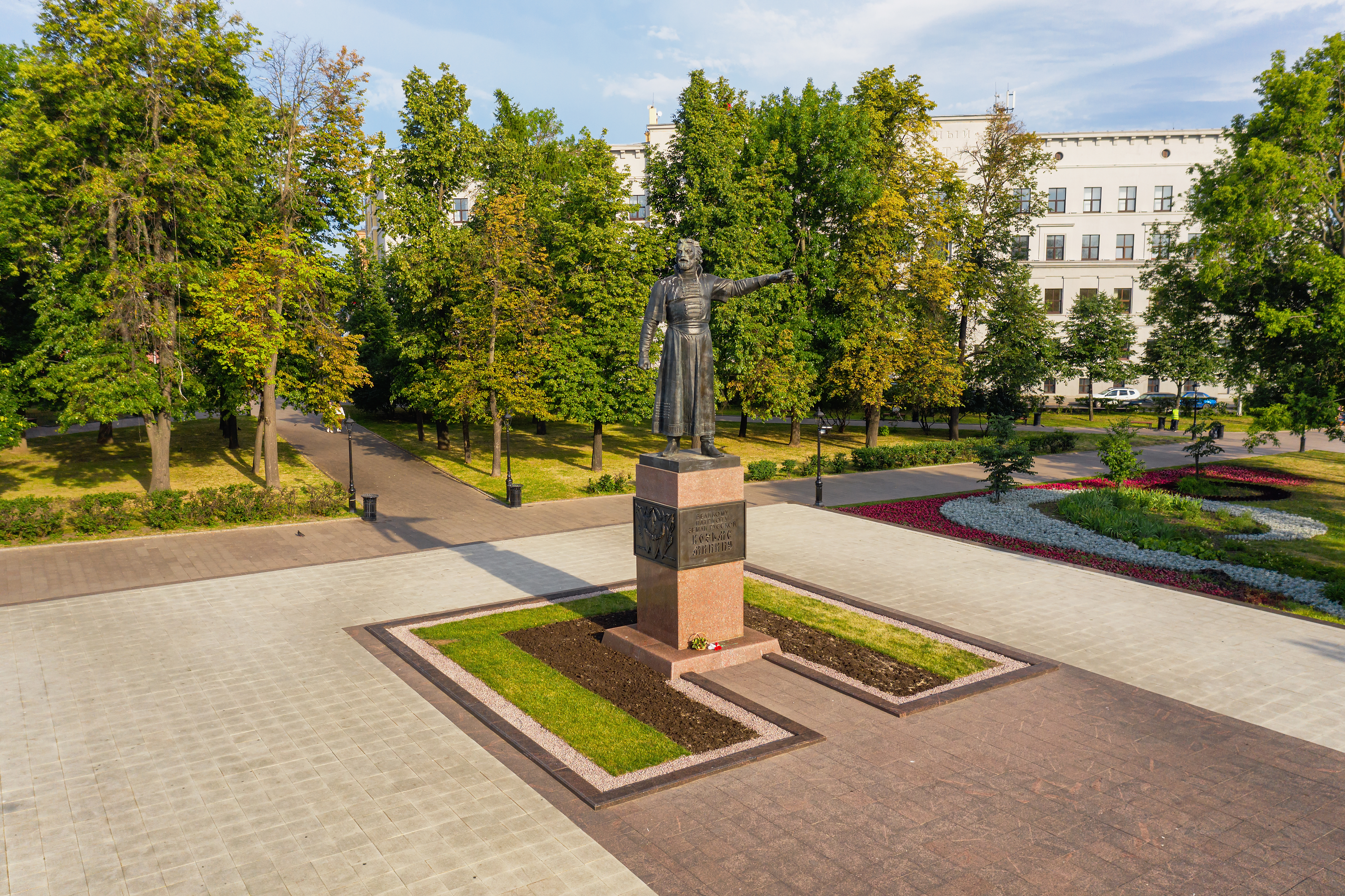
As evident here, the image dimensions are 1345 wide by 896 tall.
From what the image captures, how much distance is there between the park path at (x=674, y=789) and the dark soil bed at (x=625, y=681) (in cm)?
79

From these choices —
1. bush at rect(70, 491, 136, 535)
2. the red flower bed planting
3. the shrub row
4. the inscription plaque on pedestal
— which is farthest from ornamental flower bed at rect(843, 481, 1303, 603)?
bush at rect(70, 491, 136, 535)

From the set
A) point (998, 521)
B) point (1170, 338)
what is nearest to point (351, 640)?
point (998, 521)

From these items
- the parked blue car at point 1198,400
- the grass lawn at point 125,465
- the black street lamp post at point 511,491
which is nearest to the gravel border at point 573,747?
the black street lamp post at point 511,491

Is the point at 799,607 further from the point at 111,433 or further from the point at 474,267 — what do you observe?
the point at 111,433

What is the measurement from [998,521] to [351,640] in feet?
52.5

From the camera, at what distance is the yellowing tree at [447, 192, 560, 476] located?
88.0 ft

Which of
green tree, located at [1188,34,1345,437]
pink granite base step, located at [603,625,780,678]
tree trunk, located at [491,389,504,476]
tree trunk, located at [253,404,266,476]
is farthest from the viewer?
tree trunk, located at [491,389,504,476]

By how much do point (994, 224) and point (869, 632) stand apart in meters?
31.6

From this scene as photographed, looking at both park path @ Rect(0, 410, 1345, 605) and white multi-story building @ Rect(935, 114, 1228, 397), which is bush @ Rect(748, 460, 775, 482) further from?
white multi-story building @ Rect(935, 114, 1228, 397)

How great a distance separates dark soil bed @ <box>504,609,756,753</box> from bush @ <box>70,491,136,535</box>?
1269cm

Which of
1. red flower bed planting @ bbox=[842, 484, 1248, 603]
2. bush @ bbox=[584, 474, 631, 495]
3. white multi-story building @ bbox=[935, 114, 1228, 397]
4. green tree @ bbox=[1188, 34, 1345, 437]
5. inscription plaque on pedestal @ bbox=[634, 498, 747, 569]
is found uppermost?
white multi-story building @ bbox=[935, 114, 1228, 397]

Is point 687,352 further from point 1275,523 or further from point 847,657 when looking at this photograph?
point 1275,523

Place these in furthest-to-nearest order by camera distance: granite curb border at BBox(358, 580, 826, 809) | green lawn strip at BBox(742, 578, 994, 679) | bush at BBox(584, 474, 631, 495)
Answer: bush at BBox(584, 474, 631, 495) < green lawn strip at BBox(742, 578, 994, 679) < granite curb border at BBox(358, 580, 826, 809)

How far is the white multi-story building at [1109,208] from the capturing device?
187ft
